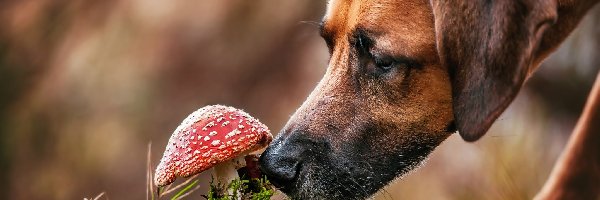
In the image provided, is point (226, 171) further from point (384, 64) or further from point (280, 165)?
point (384, 64)

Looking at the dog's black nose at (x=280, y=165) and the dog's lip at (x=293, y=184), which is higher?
the dog's black nose at (x=280, y=165)

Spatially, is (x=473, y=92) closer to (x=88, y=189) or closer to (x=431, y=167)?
(x=431, y=167)

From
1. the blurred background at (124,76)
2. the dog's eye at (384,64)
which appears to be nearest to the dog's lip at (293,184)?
the dog's eye at (384,64)

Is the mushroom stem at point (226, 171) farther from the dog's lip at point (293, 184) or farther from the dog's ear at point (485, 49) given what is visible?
the dog's ear at point (485, 49)

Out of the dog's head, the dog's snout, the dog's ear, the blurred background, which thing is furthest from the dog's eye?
the blurred background

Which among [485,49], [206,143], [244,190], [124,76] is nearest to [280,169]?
[244,190]

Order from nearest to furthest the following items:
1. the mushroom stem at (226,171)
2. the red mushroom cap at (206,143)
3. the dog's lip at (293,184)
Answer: the red mushroom cap at (206,143) < the mushroom stem at (226,171) < the dog's lip at (293,184)

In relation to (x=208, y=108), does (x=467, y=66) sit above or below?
below

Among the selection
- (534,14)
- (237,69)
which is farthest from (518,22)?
(237,69)
